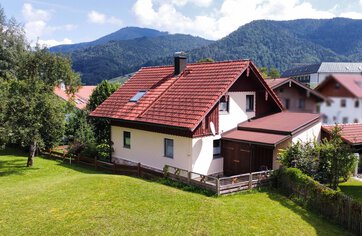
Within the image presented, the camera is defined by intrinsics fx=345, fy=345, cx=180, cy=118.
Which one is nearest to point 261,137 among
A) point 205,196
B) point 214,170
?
point 214,170

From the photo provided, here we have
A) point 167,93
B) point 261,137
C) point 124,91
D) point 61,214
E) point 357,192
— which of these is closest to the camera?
point 61,214

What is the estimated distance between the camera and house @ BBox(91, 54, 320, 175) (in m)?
20.5

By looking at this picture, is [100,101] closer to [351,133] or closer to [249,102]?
[249,102]

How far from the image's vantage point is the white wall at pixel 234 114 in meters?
22.2

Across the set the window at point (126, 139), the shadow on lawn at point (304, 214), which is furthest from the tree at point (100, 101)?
the shadow on lawn at point (304, 214)

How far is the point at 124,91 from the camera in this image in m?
28.7

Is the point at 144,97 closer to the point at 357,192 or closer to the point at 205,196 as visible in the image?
the point at 205,196

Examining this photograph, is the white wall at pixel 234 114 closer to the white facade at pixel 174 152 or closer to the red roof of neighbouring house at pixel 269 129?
the red roof of neighbouring house at pixel 269 129

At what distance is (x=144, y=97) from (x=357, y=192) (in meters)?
15.2

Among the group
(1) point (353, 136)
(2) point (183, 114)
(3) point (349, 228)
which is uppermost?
(2) point (183, 114)

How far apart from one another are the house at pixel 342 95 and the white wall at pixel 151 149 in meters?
18.7

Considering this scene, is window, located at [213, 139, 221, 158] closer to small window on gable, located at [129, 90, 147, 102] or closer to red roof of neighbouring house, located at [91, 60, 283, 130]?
red roof of neighbouring house, located at [91, 60, 283, 130]

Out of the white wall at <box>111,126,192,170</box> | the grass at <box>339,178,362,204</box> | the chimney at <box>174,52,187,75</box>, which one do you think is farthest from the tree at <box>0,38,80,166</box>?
the grass at <box>339,178,362,204</box>

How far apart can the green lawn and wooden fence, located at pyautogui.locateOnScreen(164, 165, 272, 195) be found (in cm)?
48
